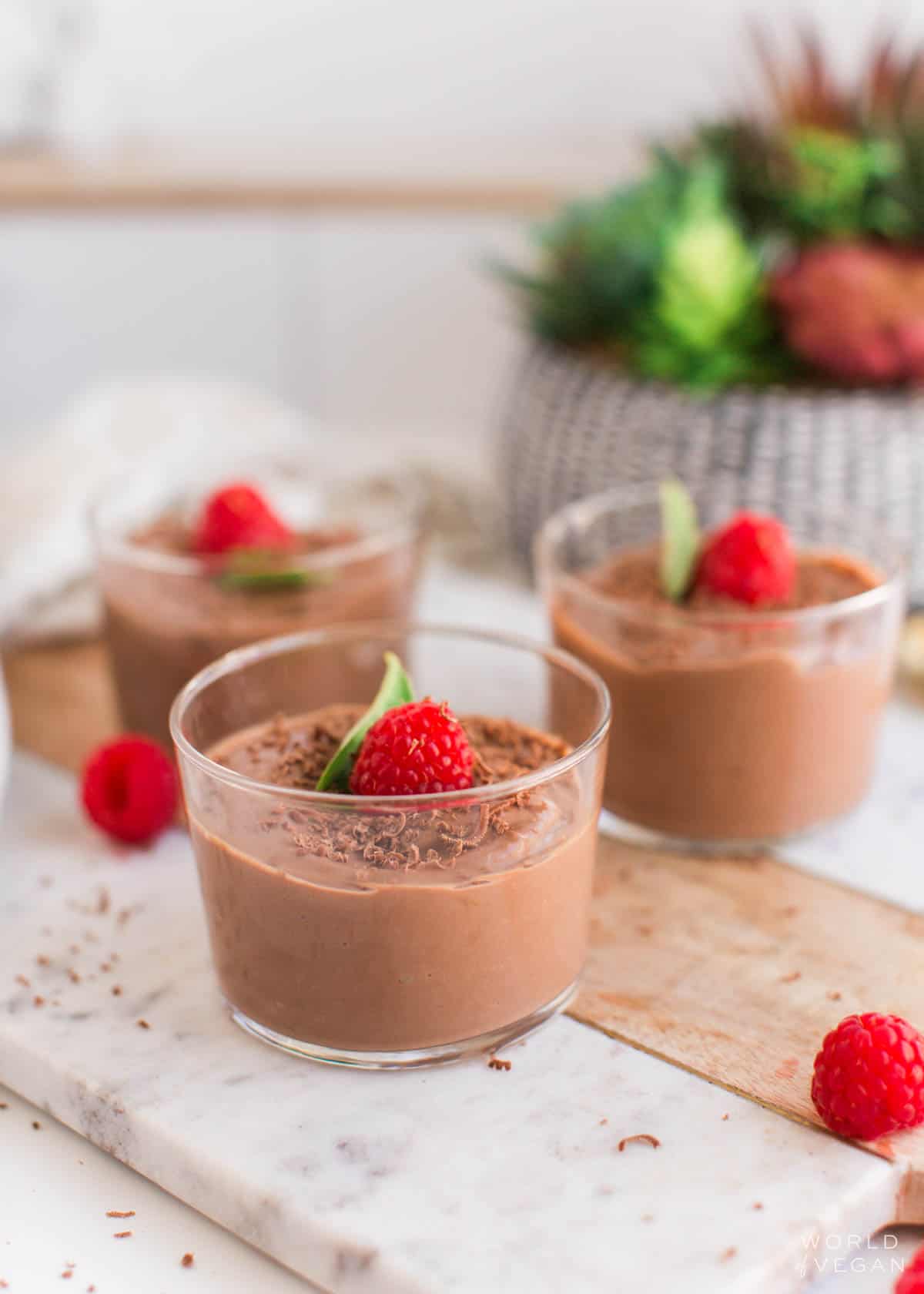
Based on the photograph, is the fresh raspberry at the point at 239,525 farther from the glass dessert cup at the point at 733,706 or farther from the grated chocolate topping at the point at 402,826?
the grated chocolate topping at the point at 402,826

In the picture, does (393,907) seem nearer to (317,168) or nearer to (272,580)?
(272,580)

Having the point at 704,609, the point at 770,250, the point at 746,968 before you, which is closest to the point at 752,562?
the point at 704,609

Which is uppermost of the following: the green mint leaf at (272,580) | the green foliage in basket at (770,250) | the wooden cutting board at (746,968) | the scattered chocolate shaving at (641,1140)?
the green foliage in basket at (770,250)

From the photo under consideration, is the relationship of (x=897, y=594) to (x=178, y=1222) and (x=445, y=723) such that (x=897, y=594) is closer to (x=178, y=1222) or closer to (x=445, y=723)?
(x=445, y=723)

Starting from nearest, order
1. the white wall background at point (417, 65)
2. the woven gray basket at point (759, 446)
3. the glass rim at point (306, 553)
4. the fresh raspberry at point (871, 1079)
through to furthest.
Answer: the fresh raspberry at point (871, 1079) < the glass rim at point (306, 553) < the woven gray basket at point (759, 446) < the white wall background at point (417, 65)

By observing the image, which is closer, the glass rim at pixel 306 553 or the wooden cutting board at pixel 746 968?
the wooden cutting board at pixel 746 968

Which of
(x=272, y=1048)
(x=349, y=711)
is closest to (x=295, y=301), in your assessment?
(x=349, y=711)

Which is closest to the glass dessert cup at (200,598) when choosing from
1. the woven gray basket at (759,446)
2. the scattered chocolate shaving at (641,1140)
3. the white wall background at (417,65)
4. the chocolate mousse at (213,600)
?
the chocolate mousse at (213,600)

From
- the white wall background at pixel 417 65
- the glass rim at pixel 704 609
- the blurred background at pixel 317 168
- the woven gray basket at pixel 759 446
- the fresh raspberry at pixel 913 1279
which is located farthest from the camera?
the white wall background at pixel 417 65

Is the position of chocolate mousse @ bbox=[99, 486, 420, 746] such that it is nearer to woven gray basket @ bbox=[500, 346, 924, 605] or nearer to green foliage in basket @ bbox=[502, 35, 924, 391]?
woven gray basket @ bbox=[500, 346, 924, 605]
